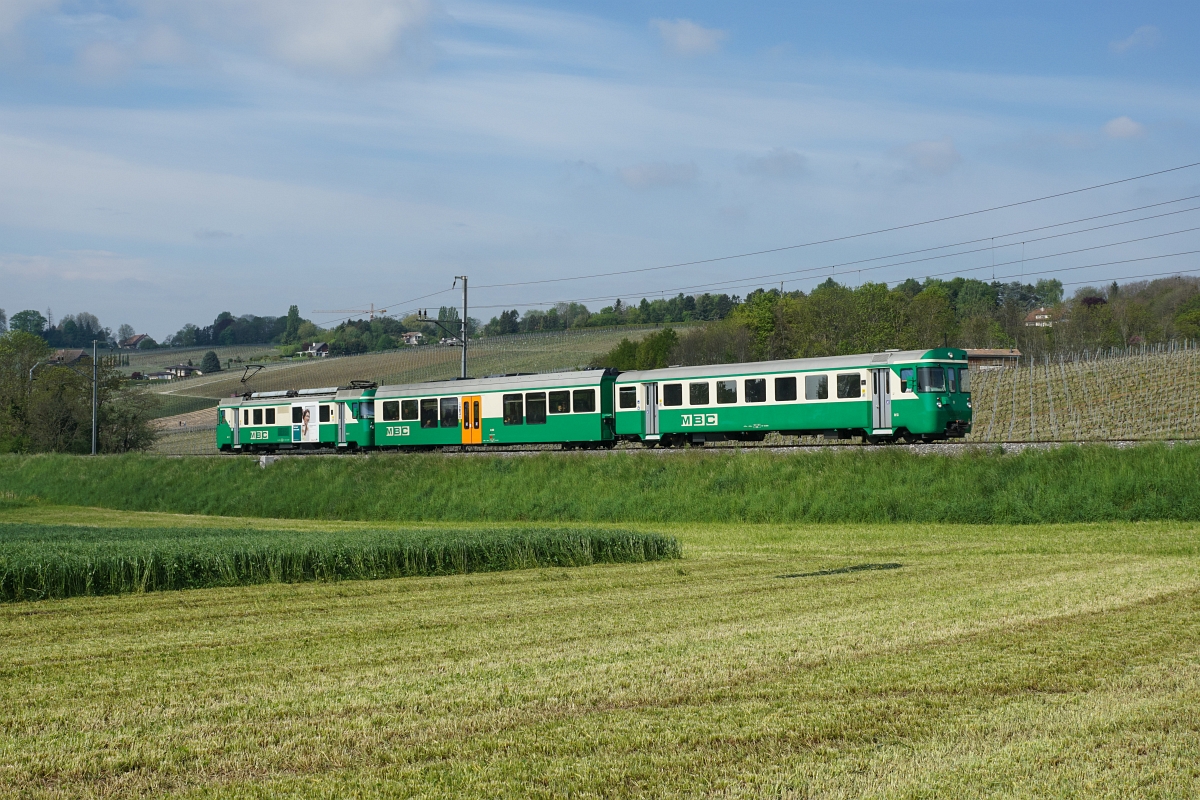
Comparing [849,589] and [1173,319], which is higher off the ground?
[1173,319]

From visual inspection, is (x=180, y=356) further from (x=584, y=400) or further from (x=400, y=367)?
(x=584, y=400)

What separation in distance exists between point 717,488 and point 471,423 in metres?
14.4

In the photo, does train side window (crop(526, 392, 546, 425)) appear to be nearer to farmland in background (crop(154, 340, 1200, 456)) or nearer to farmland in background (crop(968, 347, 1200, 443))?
farmland in background (crop(154, 340, 1200, 456))

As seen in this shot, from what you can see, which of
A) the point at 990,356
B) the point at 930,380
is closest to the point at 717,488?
the point at 930,380

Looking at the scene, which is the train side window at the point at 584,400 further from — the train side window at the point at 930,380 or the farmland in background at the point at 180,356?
the farmland in background at the point at 180,356

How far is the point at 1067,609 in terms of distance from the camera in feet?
44.2

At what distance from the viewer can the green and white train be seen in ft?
112

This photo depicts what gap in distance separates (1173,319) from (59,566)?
383 feet

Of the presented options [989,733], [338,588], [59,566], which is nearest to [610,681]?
[989,733]

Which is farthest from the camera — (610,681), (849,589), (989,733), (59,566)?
(59,566)

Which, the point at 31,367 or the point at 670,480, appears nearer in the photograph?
the point at 670,480

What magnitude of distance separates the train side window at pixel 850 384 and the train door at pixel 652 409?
7.11 metres

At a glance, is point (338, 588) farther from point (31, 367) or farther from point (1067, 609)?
point (31, 367)

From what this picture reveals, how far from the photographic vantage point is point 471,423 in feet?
148
